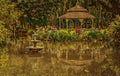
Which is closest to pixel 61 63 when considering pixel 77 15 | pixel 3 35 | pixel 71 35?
pixel 3 35

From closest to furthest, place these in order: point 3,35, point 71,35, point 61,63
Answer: point 61,63 < point 3,35 < point 71,35

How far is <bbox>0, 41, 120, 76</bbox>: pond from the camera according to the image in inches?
416

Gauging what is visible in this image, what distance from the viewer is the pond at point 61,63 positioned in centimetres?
1056

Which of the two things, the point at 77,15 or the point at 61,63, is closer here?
the point at 61,63

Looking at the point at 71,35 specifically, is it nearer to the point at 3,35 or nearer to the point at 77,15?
the point at 77,15

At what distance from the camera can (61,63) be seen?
1263 cm

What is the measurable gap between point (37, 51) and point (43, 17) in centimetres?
1297

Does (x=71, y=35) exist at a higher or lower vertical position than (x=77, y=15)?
lower

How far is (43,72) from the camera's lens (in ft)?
34.8

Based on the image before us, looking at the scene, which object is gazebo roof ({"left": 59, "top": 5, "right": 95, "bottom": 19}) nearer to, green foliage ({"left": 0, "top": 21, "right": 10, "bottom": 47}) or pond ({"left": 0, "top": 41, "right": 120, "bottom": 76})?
green foliage ({"left": 0, "top": 21, "right": 10, "bottom": 47})

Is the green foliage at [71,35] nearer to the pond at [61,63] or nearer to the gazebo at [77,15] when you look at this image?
the gazebo at [77,15]

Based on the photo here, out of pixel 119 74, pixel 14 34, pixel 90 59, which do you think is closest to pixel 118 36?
pixel 90 59

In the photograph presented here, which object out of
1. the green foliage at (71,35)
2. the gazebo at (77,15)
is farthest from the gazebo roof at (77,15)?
the green foliage at (71,35)

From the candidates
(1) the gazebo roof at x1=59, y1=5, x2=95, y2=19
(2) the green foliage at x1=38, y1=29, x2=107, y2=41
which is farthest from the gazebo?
(2) the green foliage at x1=38, y1=29, x2=107, y2=41
